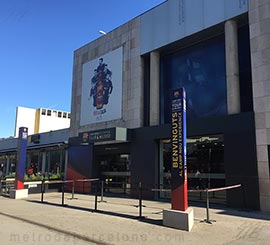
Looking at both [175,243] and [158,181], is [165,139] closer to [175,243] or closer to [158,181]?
[158,181]

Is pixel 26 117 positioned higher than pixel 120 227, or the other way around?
pixel 26 117

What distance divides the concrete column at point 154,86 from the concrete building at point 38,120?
31.4 meters

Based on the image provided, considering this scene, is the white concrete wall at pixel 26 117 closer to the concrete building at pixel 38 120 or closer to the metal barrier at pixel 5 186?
the concrete building at pixel 38 120

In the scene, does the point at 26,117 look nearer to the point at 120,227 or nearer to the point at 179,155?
the point at 120,227

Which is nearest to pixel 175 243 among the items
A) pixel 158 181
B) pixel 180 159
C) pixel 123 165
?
pixel 180 159

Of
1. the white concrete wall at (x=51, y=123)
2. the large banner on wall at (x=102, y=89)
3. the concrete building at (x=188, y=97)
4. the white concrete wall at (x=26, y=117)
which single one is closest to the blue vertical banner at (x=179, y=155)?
the concrete building at (x=188, y=97)

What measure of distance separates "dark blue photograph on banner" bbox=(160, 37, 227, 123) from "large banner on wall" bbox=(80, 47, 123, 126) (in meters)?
3.16

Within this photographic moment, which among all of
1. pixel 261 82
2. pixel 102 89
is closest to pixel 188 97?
pixel 261 82

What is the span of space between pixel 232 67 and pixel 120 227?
8138 millimetres

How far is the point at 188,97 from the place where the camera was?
15.1 m

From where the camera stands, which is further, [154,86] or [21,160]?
[21,160]

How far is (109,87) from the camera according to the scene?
741 inches

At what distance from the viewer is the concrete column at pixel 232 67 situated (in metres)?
12.7

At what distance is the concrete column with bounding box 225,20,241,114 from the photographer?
12680 mm
